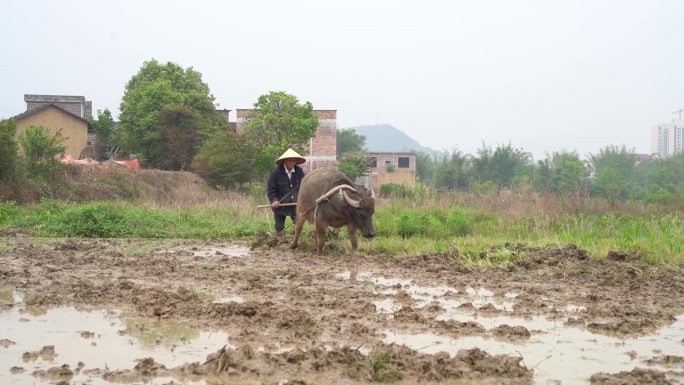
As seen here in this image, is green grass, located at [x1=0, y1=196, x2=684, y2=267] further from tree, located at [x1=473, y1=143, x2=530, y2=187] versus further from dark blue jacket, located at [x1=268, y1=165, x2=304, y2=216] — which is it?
tree, located at [x1=473, y1=143, x2=530, y2=187]

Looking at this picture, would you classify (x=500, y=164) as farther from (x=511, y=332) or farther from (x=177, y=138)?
(x=511, y=332)

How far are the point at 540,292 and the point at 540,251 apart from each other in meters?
2.90

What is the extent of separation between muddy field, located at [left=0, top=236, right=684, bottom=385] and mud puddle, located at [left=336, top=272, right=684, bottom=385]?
19mm

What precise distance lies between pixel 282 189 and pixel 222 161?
2613cm

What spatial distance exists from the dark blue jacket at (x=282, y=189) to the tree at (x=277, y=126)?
93.1 ft

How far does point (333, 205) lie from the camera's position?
11203 mm

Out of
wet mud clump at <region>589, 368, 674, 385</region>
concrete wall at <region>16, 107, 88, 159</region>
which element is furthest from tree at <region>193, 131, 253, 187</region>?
wet mud clump at <region>589, 368, 674, 385</region>

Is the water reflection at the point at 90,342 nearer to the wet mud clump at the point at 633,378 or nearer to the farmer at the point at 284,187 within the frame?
the wet mud clump at the point at 633,378

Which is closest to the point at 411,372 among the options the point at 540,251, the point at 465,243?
the point at 540,251

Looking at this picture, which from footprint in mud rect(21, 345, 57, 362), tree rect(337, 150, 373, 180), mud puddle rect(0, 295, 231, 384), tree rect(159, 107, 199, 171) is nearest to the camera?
mud puddle rect(0, 295, 231, 384)

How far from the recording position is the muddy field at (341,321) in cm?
471

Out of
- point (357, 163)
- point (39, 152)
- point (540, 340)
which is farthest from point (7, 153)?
point (357, 163)

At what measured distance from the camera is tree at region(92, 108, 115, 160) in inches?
1853

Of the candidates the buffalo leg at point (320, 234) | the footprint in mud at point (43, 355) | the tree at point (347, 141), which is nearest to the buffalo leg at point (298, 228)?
the buffalo leg at point (320, 234)
